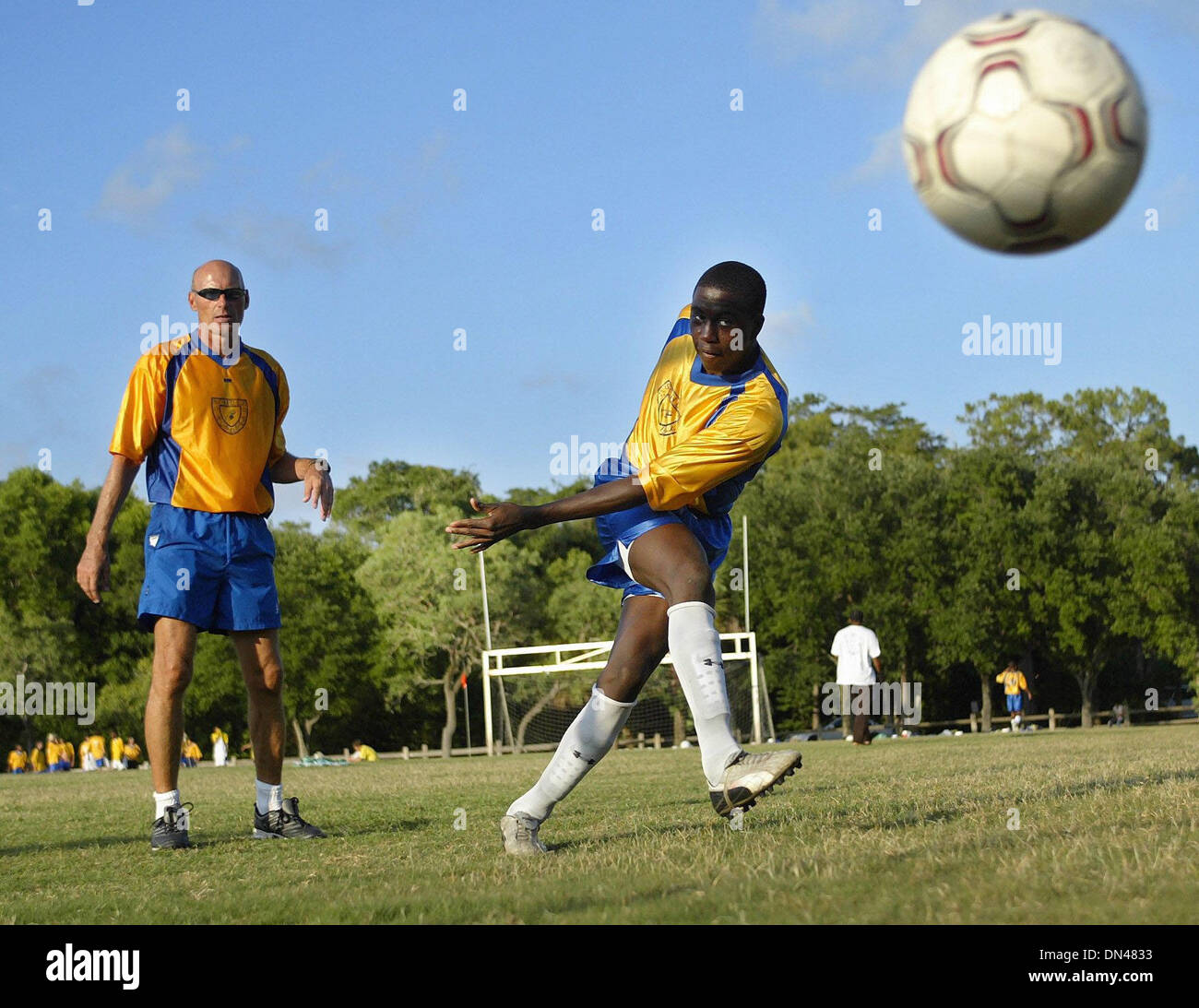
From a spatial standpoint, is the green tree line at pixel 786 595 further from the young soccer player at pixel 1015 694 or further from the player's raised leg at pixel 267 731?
the player's raised leg at pixel 267 731

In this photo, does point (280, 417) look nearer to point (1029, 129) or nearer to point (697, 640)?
point (697, 640)

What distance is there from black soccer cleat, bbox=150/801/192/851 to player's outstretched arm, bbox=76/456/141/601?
99 centimetres

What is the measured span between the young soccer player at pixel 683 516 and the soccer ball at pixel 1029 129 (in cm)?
89

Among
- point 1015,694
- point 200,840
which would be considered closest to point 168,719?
point 200,840

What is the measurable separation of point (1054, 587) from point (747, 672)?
41.4 feet

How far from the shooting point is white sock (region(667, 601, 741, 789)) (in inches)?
194

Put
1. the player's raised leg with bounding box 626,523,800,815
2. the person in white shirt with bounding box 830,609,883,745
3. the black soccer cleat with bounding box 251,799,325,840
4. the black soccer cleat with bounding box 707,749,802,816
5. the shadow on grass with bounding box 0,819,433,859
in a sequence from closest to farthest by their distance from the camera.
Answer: the black soccer cleat with bounding box 707,749,802,816
the player's raised leg with bounding box 626,523,800,815
the shadow on grass with bounding box 0,819,433,859
the black soccer cleat with bounding box 251,799,325,840
the person in white shirt with bounding box 830,609,883,745

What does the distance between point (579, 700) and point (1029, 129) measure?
38112 millimetres

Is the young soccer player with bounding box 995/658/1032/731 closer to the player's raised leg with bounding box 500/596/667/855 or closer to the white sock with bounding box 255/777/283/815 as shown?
the white sock with bounding box 255/777/283/815

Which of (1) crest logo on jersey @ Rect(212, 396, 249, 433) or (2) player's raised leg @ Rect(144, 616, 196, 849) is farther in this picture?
(1) crest logo on jersey @ Rect(212, 396, 249, 433)

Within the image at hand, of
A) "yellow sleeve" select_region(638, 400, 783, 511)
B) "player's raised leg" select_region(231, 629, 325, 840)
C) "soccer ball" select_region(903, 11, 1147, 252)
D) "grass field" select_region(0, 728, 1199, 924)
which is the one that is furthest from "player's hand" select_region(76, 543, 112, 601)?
"soccer ball" select_region(903, 11, 1147, 252)

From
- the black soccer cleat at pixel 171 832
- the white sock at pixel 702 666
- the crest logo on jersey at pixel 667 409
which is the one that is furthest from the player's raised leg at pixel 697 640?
the black soccer cleat at pixel 171 832

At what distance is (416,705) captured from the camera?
56219 mm
